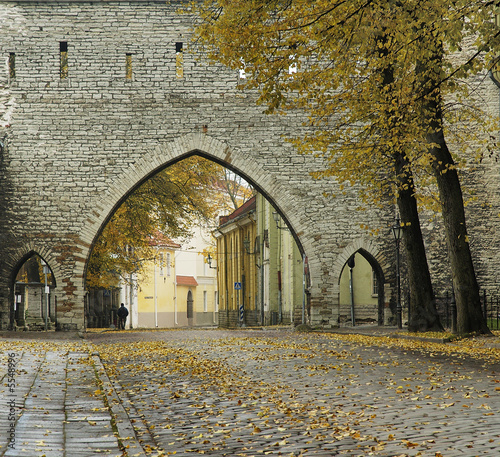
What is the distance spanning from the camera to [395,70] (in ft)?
46.5

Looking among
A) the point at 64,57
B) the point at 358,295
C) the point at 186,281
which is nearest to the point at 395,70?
the point at 64,57

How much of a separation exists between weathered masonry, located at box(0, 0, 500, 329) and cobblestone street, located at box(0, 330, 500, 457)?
11.8 meters

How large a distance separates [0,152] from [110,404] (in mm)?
17509

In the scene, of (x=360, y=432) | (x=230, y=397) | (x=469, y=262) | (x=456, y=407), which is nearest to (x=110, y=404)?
(x=230, y=397)

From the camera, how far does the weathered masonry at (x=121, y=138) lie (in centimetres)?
2231

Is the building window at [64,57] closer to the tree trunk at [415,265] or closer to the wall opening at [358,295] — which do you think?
the tree trunk at [415,265]

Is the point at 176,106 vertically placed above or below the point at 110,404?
above

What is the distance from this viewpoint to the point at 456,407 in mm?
5996

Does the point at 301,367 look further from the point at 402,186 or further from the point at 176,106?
the point at 176,106

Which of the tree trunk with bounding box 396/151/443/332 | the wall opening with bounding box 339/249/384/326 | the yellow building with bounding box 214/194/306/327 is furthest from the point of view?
the yellow building with bounding box 214/194/306/327

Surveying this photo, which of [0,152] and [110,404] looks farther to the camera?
[0,152]

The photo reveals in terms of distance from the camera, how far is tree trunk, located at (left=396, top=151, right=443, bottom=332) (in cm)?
1633

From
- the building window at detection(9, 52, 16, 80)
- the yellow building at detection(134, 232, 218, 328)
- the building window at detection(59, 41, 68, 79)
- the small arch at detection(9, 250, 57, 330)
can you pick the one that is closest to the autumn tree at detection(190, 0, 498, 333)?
the building window at detection(59, 41, 68, 79)

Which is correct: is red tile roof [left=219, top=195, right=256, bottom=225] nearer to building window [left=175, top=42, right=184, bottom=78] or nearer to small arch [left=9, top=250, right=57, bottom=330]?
small arch [left=9, top=250, right=57, bottom=330]
